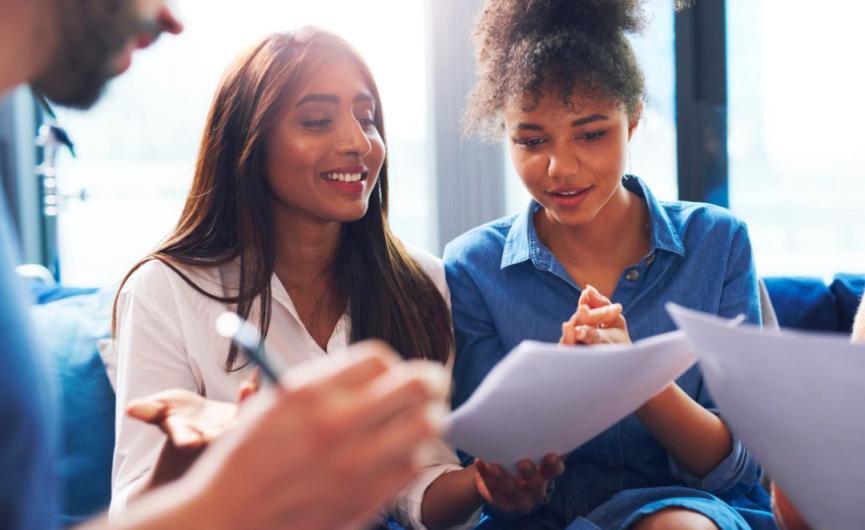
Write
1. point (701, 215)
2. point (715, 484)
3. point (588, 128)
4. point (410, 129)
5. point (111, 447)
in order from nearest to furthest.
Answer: point (715, 484) < point (588, 128) < point (701, 215) < point (111, 447) < point (410, 129)

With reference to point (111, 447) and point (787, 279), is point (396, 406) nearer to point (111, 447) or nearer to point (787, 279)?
point (111, 447)

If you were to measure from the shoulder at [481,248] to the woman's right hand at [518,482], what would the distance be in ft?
1.64

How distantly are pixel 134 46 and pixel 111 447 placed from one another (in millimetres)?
1134

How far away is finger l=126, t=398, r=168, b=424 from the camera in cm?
94

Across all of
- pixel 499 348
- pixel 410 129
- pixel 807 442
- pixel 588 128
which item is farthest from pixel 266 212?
pixel 410 129

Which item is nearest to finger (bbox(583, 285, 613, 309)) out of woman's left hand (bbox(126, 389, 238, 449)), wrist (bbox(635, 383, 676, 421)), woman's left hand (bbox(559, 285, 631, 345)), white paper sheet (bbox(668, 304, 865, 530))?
woman's left hand (bbox(559, 285, 631, 345))

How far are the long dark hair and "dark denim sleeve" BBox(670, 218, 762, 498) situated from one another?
461mm

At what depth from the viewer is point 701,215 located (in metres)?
1.68

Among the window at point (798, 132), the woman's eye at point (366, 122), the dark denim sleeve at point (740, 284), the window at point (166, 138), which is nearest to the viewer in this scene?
the dark denim sleeve at point (740, 284)

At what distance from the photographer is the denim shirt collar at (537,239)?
1.62 meters

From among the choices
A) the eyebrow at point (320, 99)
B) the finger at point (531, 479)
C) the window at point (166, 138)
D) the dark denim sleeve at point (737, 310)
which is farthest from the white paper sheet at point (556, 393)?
the window at point (166, 138)

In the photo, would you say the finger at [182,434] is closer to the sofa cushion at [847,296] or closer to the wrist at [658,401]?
the wrist at [658,401]

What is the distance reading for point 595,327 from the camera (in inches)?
47.0

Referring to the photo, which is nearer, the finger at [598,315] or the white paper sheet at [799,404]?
the white paper sheet at [799,404]
